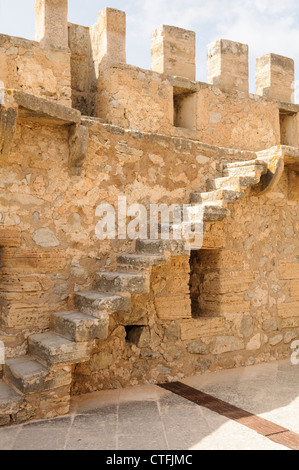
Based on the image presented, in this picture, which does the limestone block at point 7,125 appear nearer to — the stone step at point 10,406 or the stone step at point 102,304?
the stone step at point 102,304

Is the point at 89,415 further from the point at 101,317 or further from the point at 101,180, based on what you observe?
the point at 101,180

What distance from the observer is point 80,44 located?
6938mm

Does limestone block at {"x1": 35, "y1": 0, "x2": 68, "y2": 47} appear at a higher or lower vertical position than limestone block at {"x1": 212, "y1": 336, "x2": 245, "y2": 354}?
higher

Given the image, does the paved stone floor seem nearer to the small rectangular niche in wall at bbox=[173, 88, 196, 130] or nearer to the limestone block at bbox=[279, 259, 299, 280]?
the limestone block at bbox=[279, 259, 299, 280]

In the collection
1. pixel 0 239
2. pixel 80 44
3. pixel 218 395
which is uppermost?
pixel 80 44

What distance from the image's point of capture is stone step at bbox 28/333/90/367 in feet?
12.6

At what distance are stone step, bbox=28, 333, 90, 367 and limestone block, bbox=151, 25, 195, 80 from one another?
4.63 meters

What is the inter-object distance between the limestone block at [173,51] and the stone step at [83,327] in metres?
4.42

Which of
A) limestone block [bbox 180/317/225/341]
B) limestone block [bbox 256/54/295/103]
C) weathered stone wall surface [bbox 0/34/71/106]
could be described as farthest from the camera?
limestone block [bbox 256/54/295/103]

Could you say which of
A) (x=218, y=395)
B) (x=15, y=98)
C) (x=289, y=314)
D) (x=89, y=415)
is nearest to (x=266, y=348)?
(x=289, y=314)

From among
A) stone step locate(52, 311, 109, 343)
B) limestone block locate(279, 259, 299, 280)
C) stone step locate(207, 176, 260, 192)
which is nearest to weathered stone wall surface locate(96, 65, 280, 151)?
stone step locate(207, 176, 260, 192)

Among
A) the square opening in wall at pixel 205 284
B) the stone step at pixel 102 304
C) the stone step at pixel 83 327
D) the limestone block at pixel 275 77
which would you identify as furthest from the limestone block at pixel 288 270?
the limestone block at pixel 275 77

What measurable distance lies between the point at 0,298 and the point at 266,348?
11.5 feet

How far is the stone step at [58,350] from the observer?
12.6 ft
